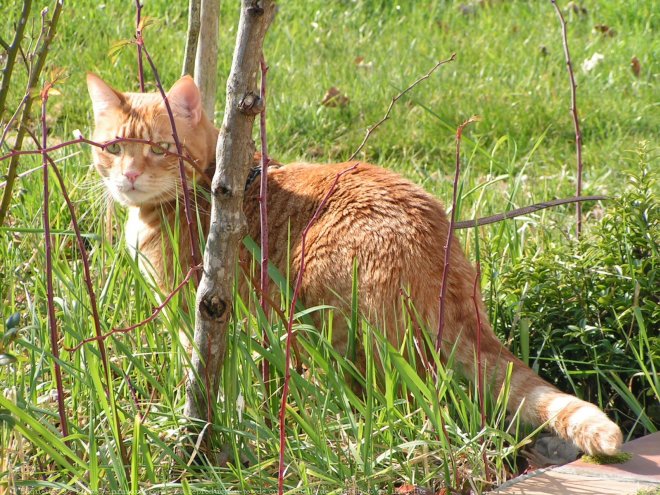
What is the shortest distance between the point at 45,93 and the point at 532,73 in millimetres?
3853

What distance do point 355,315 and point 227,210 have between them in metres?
0.56

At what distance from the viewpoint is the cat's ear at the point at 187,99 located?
9.49ft

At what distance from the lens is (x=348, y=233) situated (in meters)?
2.70

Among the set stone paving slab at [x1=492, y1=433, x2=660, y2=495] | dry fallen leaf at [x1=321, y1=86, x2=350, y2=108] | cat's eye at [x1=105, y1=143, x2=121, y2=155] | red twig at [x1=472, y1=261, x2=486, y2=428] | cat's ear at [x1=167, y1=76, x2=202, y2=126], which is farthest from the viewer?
dry fallen leaf at [x1=321, y1=86, x2=350, y2=108]

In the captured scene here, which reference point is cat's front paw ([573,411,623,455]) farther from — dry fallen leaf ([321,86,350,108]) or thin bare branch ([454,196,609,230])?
dry fallen leaf ([321,86,350,108])

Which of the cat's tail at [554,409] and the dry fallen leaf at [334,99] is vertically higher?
the dry fallen leaf at [334,99]

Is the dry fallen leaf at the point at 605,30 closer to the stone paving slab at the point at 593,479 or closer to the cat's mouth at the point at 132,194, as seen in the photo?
the cat's mouth at the point at 132,194

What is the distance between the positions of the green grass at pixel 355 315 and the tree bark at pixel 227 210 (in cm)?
6

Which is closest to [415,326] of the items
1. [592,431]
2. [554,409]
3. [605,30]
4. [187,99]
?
[554,409]

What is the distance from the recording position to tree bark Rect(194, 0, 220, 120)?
3.05m

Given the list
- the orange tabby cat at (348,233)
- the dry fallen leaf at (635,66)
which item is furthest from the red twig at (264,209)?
the dry fallen leaf at (635,66)

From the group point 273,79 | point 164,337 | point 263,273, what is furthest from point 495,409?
point 273,79

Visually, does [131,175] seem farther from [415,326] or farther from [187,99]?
[415,326]

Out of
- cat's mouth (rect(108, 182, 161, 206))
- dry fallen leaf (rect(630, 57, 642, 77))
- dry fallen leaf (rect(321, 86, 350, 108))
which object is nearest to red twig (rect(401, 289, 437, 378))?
cat's mouth (rect(108, 182, 161, 206))
